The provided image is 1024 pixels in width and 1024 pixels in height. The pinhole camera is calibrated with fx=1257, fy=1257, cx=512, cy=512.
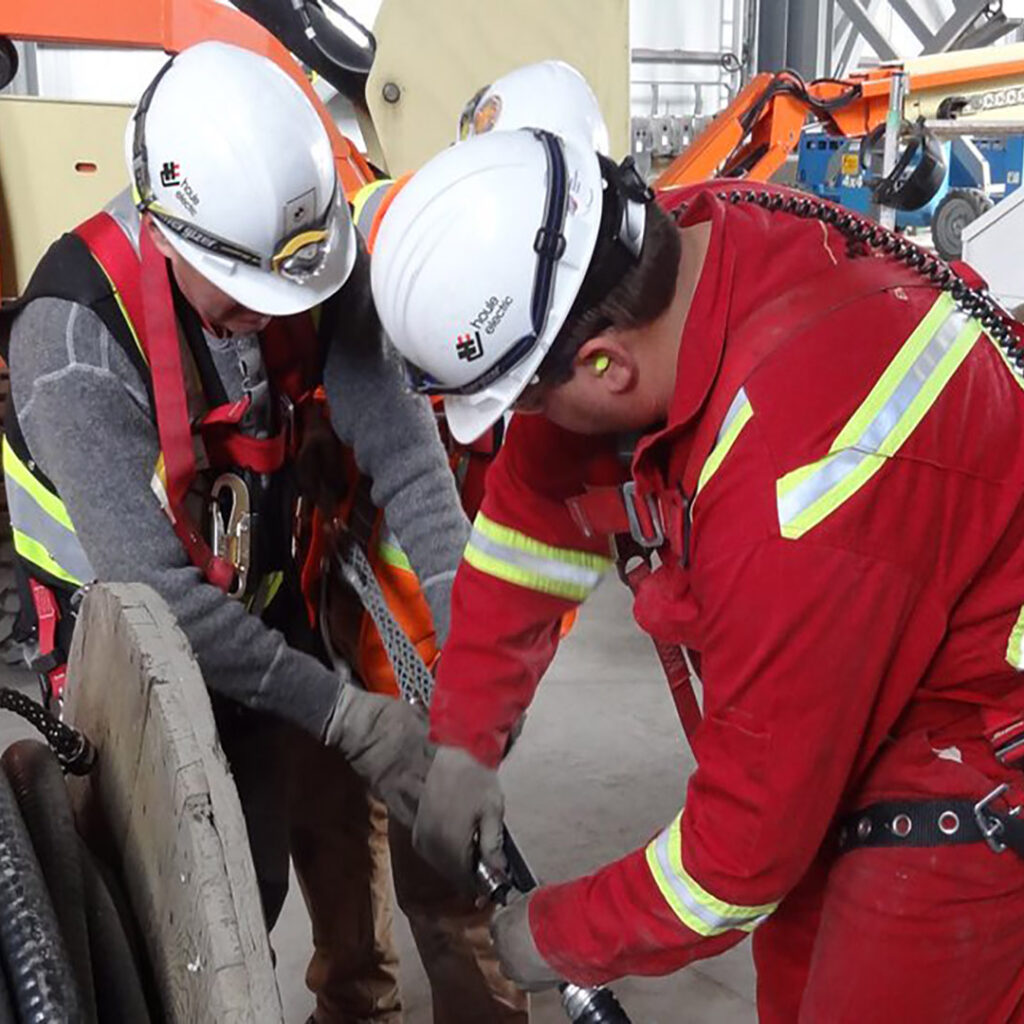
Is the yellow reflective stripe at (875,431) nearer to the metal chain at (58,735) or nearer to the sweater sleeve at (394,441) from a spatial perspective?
the metal chain at (58,735)

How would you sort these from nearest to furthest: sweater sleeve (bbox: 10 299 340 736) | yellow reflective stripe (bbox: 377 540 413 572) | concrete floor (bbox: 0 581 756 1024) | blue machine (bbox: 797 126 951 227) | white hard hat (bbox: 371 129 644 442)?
white hard hat (bbox: 371 129 644 442), sweater sleeve (bbox: 10 299 340 736), yellow reflective stripe (bbox: 377 540 413 572), concrete floor (bbox: 0 581 756 1024), blue machine (bbox: 797 126 951 227)

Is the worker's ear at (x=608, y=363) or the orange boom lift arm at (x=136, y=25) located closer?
the worker's ear at (x=608, y=363)

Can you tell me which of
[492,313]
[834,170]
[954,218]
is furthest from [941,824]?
[834,170]

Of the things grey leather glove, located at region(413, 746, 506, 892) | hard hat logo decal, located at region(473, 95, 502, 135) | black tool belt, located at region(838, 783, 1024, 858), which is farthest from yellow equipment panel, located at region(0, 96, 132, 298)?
black tool belt, located at region(838, 783, 1024, 858)

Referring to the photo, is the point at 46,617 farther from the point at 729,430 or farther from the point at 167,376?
the point at 729,430

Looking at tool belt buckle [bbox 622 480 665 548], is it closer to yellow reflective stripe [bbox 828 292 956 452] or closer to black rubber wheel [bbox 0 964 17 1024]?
yellow reflective stripe [bbox 828 292 956 452]

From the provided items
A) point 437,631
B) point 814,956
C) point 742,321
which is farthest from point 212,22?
point 814,956

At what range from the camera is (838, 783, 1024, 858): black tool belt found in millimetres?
1253

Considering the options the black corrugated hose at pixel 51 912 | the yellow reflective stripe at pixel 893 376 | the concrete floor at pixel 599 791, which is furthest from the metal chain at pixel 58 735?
the concrete floor at pixel 599 791

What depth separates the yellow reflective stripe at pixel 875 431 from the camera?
1.05 m

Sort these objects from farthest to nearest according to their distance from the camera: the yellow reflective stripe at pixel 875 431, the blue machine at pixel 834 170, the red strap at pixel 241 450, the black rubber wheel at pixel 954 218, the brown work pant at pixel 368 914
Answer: the blue machine at pixel 834 170
the black rubber wheel at pixel 954 218
the brown work pant at pixel 368 914
the red strap at pixel 241 450
the yellow reflective stripe at pixel 875 431

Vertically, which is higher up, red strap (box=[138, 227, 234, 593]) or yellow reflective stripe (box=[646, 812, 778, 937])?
red strap (box=[138, 227, 234, 593])

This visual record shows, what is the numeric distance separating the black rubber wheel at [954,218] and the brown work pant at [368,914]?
13.4 ft

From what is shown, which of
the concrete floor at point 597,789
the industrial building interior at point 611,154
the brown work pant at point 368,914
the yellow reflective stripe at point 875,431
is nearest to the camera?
the yellow reflective stripe at point 875,431
